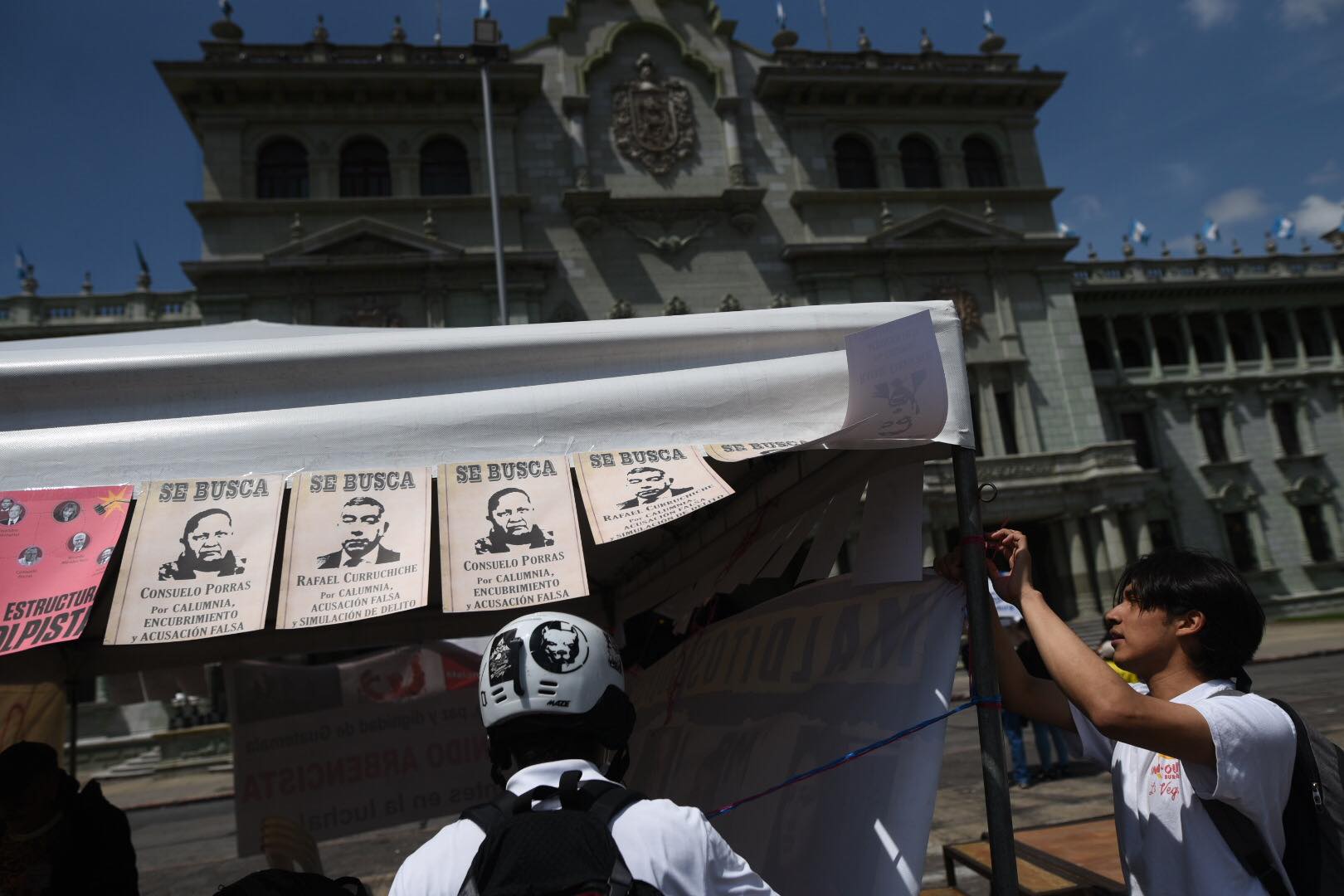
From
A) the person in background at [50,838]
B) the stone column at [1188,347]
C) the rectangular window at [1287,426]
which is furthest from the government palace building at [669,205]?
the person in background at [50,838]

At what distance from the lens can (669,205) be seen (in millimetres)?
27375

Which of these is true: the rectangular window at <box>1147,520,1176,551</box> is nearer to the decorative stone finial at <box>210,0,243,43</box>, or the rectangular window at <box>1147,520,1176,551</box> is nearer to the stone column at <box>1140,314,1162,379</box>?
the stone column at <box>1140,314,1162,379</box>

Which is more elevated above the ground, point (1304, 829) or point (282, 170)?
point (282, 170)

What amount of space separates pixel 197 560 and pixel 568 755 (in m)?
1.49

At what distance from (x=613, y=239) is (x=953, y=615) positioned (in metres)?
25.5

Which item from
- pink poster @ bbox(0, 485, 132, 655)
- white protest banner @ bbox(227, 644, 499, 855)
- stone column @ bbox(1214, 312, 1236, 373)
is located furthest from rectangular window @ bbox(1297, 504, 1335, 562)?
pink poster @ bbox(0, 485, 132, 655)

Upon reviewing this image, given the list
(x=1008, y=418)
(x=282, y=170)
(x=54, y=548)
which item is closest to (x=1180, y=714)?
(x=54, y=548)

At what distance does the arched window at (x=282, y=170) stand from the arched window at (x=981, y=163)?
23424 millimetres

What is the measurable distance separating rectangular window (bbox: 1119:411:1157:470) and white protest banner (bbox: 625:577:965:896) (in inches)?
1418

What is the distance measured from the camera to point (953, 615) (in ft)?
9.24

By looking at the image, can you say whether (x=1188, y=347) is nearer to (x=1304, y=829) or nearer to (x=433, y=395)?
(x=1304, y=829)

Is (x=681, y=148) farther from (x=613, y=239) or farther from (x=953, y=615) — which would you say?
(x=953, y=615)

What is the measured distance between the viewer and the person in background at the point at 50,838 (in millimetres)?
3516

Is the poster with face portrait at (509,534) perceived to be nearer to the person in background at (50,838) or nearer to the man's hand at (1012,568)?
the man's hand at (1012,568)
